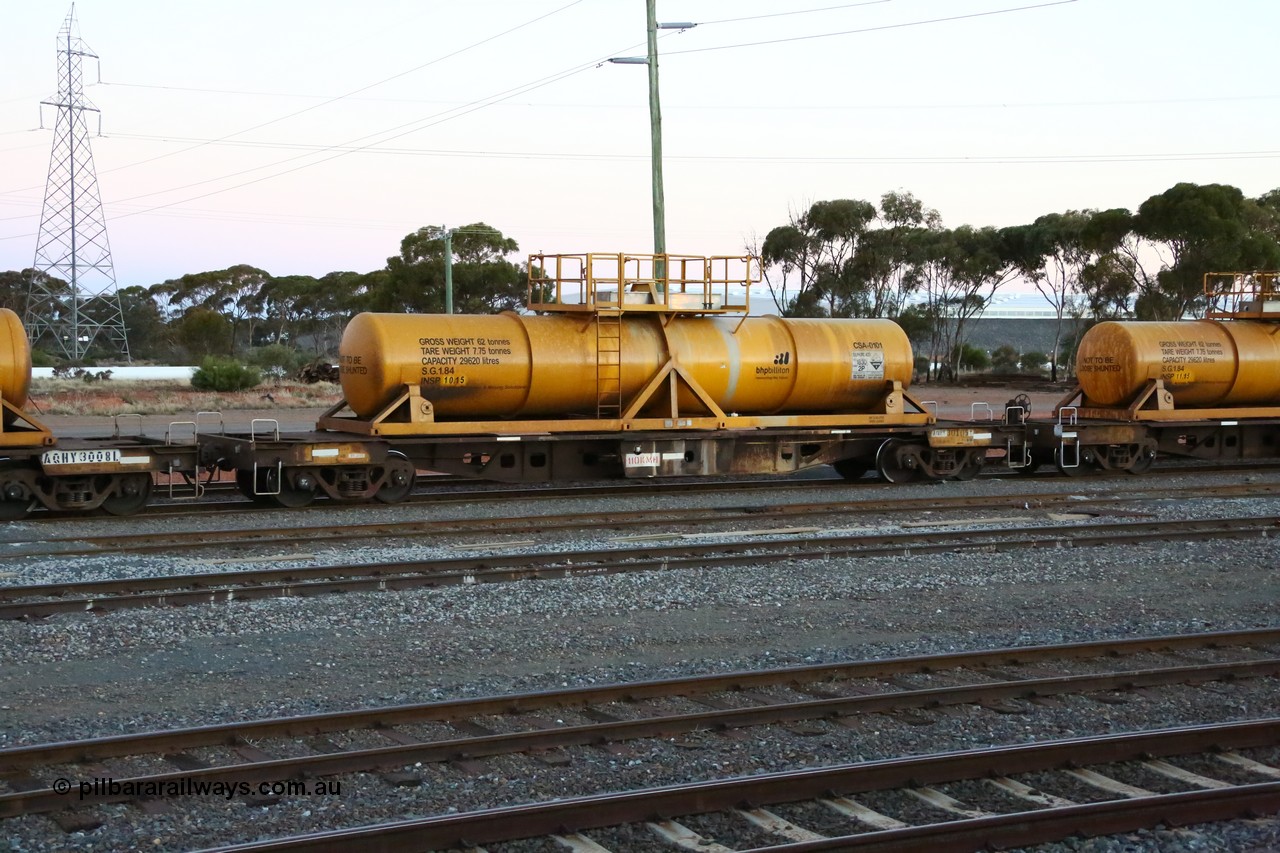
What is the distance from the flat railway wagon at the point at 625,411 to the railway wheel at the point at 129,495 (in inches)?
0.9

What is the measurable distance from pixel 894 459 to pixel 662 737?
1417 cm

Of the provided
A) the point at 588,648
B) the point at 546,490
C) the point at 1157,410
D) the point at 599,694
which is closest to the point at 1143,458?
the point at 1157,410

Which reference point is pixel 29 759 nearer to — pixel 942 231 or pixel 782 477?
pixel 782 477

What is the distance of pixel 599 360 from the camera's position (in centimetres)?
1841

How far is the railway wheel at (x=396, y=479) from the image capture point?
677 inches

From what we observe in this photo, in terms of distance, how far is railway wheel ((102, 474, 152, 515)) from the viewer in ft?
Result: 52.5

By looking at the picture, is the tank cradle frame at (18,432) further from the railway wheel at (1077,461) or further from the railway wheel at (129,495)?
the railway wheel at (1077,461)

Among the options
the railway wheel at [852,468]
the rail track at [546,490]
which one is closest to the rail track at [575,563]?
the rail track at [546,490]

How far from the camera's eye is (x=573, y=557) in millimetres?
12578

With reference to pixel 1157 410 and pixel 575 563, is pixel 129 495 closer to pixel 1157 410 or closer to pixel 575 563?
pixel 575 563

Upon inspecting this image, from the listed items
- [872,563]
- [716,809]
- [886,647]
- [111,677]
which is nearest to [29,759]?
[111,677]

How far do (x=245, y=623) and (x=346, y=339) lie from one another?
864 cm

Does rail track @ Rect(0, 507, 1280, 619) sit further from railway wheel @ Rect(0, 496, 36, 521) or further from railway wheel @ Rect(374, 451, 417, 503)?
railway wheel @ Rect(0, 496, 36, 521)

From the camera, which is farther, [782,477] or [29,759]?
[782,477]
